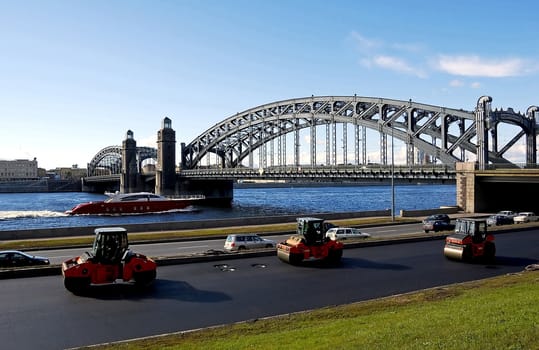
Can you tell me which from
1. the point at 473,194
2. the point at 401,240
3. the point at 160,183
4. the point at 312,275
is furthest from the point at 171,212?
the point at 312,275

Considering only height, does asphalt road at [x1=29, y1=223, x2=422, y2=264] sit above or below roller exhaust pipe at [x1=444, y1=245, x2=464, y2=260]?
below

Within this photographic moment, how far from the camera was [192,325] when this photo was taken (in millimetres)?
14469

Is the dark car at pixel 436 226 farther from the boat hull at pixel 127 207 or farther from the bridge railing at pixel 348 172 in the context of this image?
the boat hull at pixel 127 207

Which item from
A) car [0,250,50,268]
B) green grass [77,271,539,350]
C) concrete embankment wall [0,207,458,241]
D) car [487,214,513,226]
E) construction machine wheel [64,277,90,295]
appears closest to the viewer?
green grass [77,271,539,350]

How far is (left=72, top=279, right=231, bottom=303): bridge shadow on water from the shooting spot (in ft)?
57.4

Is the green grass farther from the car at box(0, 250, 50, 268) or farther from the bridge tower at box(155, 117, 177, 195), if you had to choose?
the bridge tower at box(155, 117, 177, 195)

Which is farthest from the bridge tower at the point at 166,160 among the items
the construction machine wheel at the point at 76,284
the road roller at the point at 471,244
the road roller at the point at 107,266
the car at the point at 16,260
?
the construction machine wheel at the point at 76,284

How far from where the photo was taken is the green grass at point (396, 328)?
1062 cm

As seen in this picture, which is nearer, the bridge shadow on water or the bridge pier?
the bridge shadow on water

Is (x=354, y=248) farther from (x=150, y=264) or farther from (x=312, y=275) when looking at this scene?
(x=150, y=264)

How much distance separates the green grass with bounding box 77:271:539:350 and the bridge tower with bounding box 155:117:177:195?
12570 centimetres

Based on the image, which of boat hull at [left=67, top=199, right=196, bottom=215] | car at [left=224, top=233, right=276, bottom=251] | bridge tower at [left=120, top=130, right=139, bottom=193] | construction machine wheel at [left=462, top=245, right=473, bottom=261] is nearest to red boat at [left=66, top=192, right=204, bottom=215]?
boat hull at [left=67, top=199, right=196, bottom=215]

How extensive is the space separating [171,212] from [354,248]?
255 ft

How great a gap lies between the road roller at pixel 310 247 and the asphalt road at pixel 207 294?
58 cm
